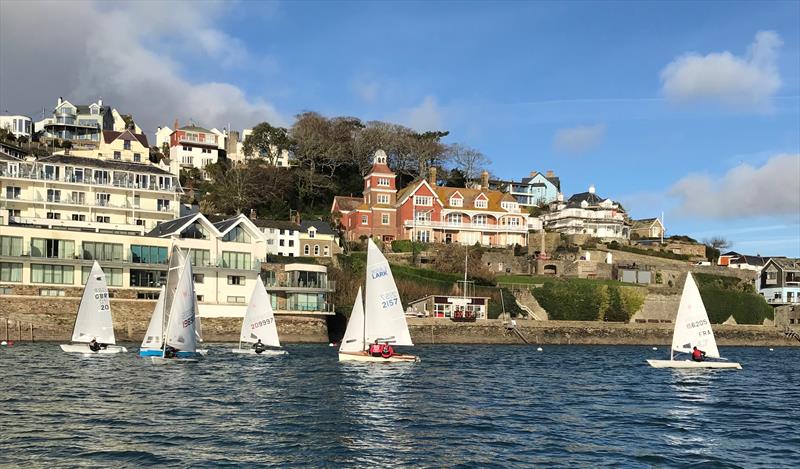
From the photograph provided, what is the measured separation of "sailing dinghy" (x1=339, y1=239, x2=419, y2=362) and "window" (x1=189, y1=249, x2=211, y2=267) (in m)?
30.0

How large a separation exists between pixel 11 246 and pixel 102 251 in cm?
780

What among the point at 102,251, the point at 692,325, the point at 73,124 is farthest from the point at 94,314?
the point at 73,124

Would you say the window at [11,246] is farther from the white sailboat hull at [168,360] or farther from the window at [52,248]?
the white sailboat hull at [168,360]

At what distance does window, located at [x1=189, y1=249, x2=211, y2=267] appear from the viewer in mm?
80875

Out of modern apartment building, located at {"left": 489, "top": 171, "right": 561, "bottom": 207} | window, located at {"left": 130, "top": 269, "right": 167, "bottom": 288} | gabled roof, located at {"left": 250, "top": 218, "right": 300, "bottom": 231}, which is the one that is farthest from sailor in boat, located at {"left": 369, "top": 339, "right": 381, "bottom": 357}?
modern apartment building, located at {"left": 489, "top": 171, "right": 561, "bottom": 207}

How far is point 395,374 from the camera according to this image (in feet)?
165

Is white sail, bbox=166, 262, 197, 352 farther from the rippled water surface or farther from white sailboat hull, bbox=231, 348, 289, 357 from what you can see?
white sailboat hull, bbox=231, 348, 289, 357

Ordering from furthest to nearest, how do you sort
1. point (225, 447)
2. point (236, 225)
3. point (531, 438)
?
point (236, 225) → point (531, 438) → point (225, 447)

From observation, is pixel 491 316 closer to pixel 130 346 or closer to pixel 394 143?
pixel 130 346

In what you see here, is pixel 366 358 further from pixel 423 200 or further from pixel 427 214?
pixel 423 200

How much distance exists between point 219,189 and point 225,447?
93.3 meters

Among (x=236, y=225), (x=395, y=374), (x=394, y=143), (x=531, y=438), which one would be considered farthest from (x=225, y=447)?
(x=394, y=143)

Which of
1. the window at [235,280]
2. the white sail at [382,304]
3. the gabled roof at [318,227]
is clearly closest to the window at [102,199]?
the window at [235,280]

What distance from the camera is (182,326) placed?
177ft
